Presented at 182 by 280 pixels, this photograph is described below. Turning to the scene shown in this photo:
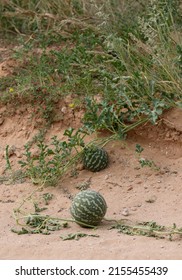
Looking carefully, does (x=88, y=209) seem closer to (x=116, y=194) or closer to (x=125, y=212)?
(x=125, y=212)

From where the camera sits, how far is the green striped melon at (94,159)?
6672 mm

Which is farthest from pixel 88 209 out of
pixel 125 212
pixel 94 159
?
pixel 94 159

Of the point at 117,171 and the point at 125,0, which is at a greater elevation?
the point at 125,0

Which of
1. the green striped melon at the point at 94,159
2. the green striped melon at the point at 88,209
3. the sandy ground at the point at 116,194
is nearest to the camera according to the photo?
the sandy ground at the point at 116,194

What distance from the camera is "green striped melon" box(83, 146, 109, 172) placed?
6.67m

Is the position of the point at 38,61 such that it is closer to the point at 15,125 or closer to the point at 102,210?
the point at 15,125

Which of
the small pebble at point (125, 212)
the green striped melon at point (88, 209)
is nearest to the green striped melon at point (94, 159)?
the small pebble at point (125, 212)

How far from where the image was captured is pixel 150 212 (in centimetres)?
592

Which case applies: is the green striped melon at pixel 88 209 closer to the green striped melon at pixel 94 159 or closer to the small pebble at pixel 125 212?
the small pebble at pixel 125 212

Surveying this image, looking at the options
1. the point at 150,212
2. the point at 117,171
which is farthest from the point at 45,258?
the point at 117,171

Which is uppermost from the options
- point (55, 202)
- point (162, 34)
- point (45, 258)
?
point (162, 34)

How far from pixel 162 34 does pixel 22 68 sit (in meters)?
Result: 1.87

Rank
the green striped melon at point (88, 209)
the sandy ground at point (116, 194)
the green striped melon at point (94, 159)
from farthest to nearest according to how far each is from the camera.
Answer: the green striped melon at point (94, 159) < the green striped melon at point (88, 209) < the sandy ground at point (116, 194)

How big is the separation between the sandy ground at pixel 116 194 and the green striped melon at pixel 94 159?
7 cm
